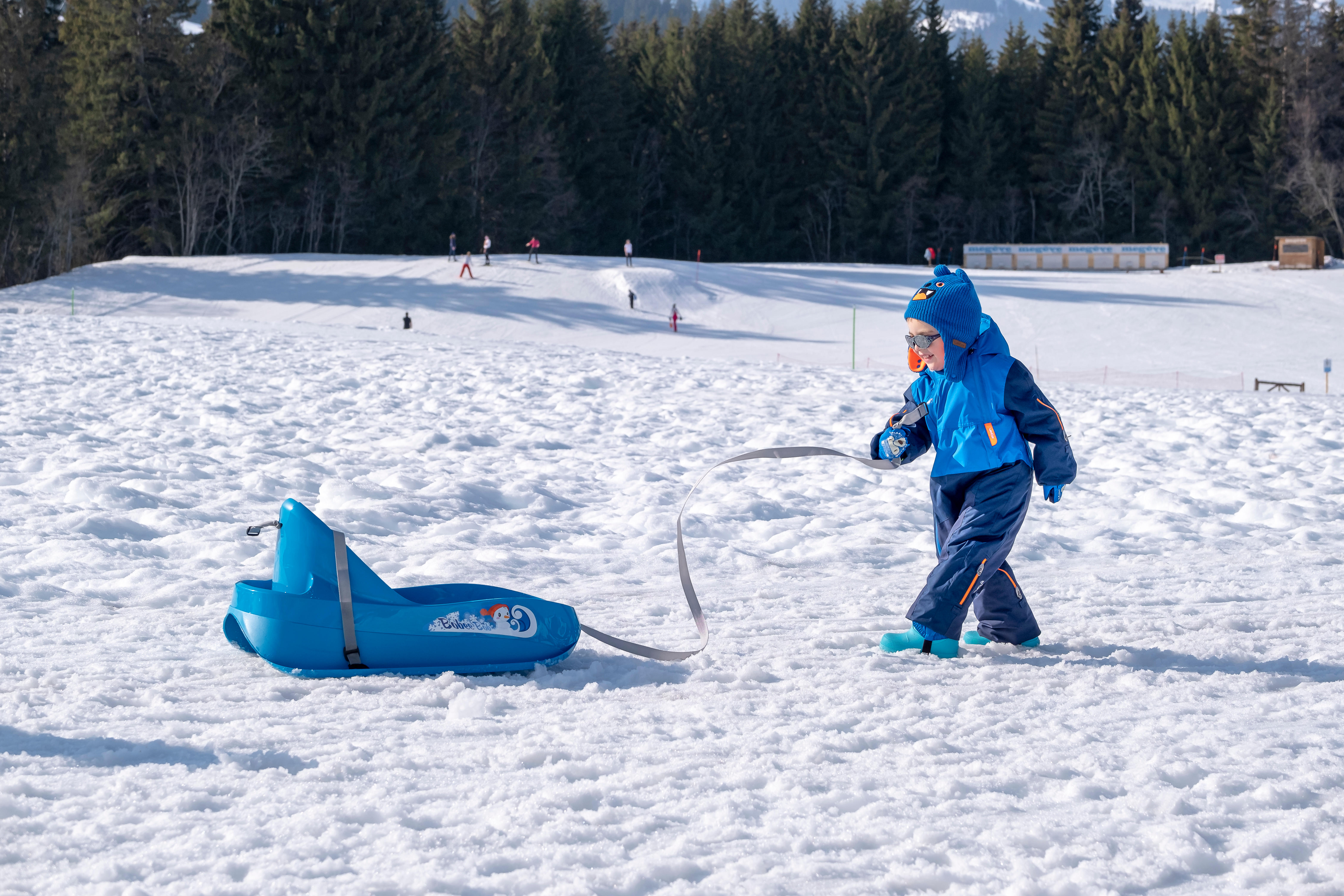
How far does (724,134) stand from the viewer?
5431 centimetres

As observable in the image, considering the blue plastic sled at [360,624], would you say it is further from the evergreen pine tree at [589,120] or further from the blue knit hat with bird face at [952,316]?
the evergreen pine tree at [589,120]

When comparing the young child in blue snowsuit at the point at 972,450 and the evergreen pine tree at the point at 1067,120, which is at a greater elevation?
the evergreen pine tree at the point at 1067,120

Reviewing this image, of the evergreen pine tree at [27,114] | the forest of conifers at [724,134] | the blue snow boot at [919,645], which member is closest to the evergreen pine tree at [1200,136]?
the forest of conifers at [724,134]

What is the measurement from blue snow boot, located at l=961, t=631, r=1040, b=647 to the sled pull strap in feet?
6.78

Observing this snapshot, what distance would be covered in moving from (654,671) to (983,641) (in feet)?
4.04

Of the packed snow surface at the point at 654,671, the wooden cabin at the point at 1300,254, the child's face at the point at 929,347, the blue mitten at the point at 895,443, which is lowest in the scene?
the packed snow surface at the point at 654,671

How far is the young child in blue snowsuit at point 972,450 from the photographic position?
3.82m

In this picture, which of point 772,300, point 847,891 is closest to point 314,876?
point 847,891

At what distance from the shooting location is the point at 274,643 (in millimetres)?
3570

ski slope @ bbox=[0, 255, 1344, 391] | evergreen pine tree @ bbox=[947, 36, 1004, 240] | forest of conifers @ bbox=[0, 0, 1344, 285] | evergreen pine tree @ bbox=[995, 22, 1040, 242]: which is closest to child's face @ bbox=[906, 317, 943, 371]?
ski slope @ bbox=[0, 255, 1344, 391]

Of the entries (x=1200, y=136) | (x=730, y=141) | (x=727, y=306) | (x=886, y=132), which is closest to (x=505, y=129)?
(x=730, y=141)

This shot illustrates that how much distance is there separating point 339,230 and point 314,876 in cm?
4357

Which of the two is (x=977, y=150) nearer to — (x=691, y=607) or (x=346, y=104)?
(x=346, y=104)

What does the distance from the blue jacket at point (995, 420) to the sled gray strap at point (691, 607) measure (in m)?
0.15
